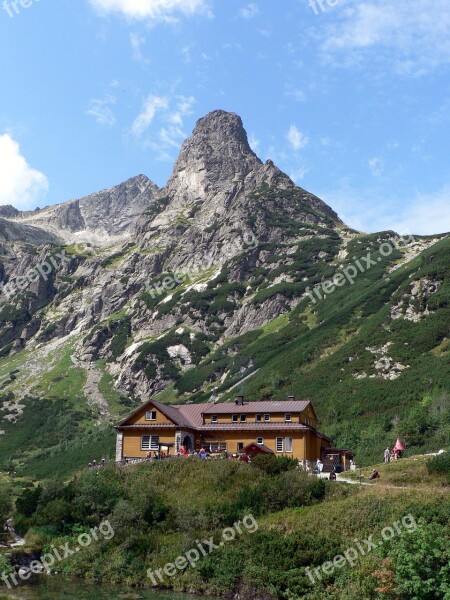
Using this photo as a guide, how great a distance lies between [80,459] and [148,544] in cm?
6724

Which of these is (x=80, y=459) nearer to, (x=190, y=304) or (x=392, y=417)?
(x=392, y=417)

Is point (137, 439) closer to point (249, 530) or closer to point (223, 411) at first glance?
point (223, 411)

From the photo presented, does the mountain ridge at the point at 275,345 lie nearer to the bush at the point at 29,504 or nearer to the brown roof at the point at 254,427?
the brown roof at the point at 254,427

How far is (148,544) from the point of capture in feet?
137

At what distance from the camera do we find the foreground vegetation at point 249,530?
1208 inches

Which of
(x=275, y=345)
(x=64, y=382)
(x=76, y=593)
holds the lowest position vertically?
(x=76, y=593)

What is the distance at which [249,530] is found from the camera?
39906mm

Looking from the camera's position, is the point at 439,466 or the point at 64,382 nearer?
the point at 439,466

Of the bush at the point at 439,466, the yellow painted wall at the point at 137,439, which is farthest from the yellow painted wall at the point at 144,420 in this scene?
the bush at the point at 439,466

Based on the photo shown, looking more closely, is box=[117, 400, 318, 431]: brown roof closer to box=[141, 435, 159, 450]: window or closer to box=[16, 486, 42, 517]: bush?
box=[141, 435, 159, 450]: window

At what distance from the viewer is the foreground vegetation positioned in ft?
101

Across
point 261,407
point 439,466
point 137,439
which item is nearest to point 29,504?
point 137,439

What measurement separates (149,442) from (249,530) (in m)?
20.3

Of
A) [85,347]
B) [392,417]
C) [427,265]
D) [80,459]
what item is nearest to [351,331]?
[427,265]
